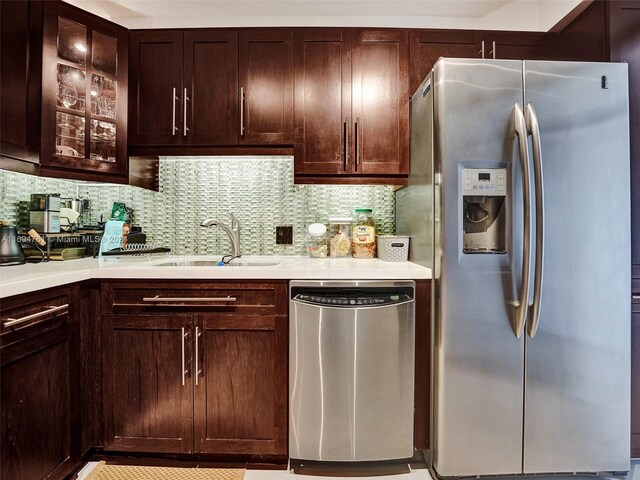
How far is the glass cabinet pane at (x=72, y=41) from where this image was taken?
1.71 m

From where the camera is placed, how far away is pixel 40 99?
1629 millimetres

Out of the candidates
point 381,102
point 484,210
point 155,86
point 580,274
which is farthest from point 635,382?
point 155,86

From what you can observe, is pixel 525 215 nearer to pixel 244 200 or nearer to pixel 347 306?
pixel 347 306

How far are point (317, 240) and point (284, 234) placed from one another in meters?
0.23

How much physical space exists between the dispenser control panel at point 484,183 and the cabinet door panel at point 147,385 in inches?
55.4

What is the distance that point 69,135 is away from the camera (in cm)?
176

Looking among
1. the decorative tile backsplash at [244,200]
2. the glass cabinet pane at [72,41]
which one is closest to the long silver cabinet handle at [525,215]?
the decorative tile backsplash at [244,200]

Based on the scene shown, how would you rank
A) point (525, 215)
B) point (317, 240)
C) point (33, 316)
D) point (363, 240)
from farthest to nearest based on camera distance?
point (317, 240), point (363, 240), point (525, 215), point (33, 316)

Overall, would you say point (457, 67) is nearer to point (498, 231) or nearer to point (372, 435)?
point (498, 231)

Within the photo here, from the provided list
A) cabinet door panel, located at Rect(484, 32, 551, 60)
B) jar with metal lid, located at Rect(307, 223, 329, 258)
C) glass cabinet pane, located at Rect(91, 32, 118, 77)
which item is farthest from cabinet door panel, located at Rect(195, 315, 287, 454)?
cabinet door panel, located at Rect(484, 32, 551, 60)

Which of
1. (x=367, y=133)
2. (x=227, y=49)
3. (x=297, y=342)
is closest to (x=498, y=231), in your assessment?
(x=367, y=133)

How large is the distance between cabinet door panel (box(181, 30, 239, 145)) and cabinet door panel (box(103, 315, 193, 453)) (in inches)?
41.9

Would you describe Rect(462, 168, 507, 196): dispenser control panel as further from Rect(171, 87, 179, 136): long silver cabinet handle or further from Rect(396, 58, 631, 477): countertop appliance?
Rect(171, 87, 179, 136): long silver cabinet handle

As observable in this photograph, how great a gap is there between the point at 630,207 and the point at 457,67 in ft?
3.37
